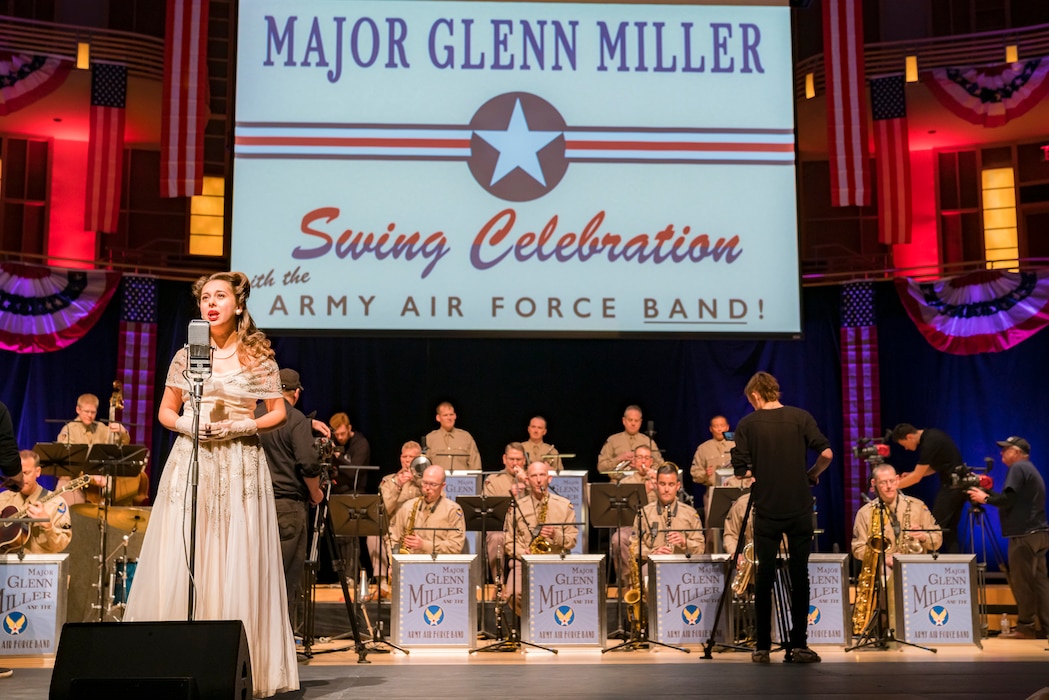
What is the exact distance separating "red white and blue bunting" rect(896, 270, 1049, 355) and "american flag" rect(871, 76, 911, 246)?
54.8 inches

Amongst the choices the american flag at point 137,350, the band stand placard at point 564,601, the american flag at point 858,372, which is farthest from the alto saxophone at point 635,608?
the american flag at point 137,350

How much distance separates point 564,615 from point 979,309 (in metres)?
7.58

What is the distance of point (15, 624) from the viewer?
723 centimetres

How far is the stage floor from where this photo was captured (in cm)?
482

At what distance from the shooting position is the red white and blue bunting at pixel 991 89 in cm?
1273

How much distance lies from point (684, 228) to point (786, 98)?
1.38 metres

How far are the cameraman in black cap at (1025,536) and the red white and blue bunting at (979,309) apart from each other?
3809 mm

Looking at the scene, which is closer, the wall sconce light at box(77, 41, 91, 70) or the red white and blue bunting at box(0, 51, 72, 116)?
the wall sconce light at box(77, 41, 91, 70)

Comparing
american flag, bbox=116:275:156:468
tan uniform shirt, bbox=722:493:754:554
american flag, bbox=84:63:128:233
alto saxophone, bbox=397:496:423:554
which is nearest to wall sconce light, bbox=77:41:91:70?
american flag, bbox=84:63:128:233

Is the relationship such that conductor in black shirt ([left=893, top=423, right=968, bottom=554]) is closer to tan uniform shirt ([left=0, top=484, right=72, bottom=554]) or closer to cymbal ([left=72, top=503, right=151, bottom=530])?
cymbal ([left=72, top=503, right=151, bottom=530])

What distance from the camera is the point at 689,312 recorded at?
Result: 8.96m

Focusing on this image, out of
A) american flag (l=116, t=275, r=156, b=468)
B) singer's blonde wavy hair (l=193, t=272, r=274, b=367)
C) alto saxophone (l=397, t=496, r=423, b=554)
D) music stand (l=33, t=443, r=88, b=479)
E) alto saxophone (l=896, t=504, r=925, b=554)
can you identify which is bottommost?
alto saxophone (l=896, t=504, r=925, b=554)

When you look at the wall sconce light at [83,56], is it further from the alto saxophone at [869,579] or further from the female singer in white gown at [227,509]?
the alto saxophone at [869,579]

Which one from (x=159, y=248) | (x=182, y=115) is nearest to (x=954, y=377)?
(x=182, y=115)
